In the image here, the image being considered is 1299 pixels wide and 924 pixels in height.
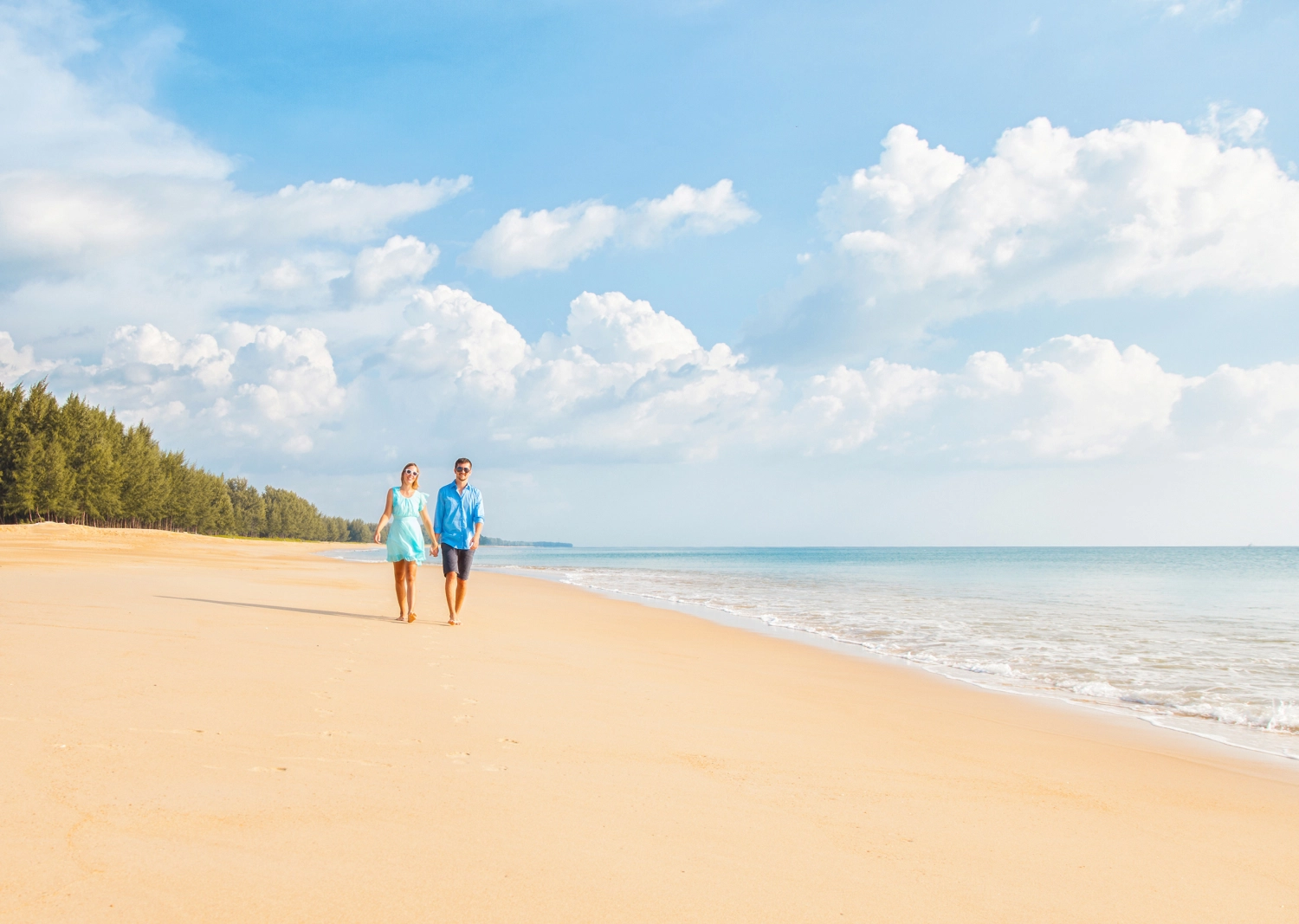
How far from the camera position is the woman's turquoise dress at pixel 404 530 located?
418 inches

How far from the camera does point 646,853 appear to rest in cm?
313

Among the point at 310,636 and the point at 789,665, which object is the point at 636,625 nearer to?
the point at 789,665

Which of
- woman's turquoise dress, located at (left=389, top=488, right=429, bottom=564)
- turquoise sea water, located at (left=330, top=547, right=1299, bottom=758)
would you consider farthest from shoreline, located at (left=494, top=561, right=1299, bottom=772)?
woman's turquoise dress, located at (left=389, top=488, right=429, bottom=564)

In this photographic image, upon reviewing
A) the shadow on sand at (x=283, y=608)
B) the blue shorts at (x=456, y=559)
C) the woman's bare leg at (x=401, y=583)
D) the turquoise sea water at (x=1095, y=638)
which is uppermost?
the blue shorts at (x=456, y=559)

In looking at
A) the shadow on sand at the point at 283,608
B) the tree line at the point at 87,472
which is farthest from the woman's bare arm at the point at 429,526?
the tree line at the point at 87,472

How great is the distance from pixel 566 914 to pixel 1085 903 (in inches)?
86.7

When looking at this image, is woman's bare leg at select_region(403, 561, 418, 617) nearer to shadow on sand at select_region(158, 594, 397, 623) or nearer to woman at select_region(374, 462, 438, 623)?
woman at select_region(374, 462, 438, 623)

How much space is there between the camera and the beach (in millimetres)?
2678

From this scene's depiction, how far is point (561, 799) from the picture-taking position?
144 inches

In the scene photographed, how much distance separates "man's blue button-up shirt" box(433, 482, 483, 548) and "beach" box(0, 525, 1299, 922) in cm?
290

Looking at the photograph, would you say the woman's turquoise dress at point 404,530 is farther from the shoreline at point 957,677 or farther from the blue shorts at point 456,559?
the shoreline at point 957,677

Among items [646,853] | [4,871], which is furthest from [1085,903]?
[4,871]

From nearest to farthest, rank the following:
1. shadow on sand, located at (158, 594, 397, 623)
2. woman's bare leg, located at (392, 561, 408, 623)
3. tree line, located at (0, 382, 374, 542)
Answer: woman's bare leg, located at (392, 561, 408, 623) < shadow on sand, located at (158, 594, 397, 623) < tree line, located at (0, 382, 374, 542)

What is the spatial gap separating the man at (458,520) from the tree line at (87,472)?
57.0m
